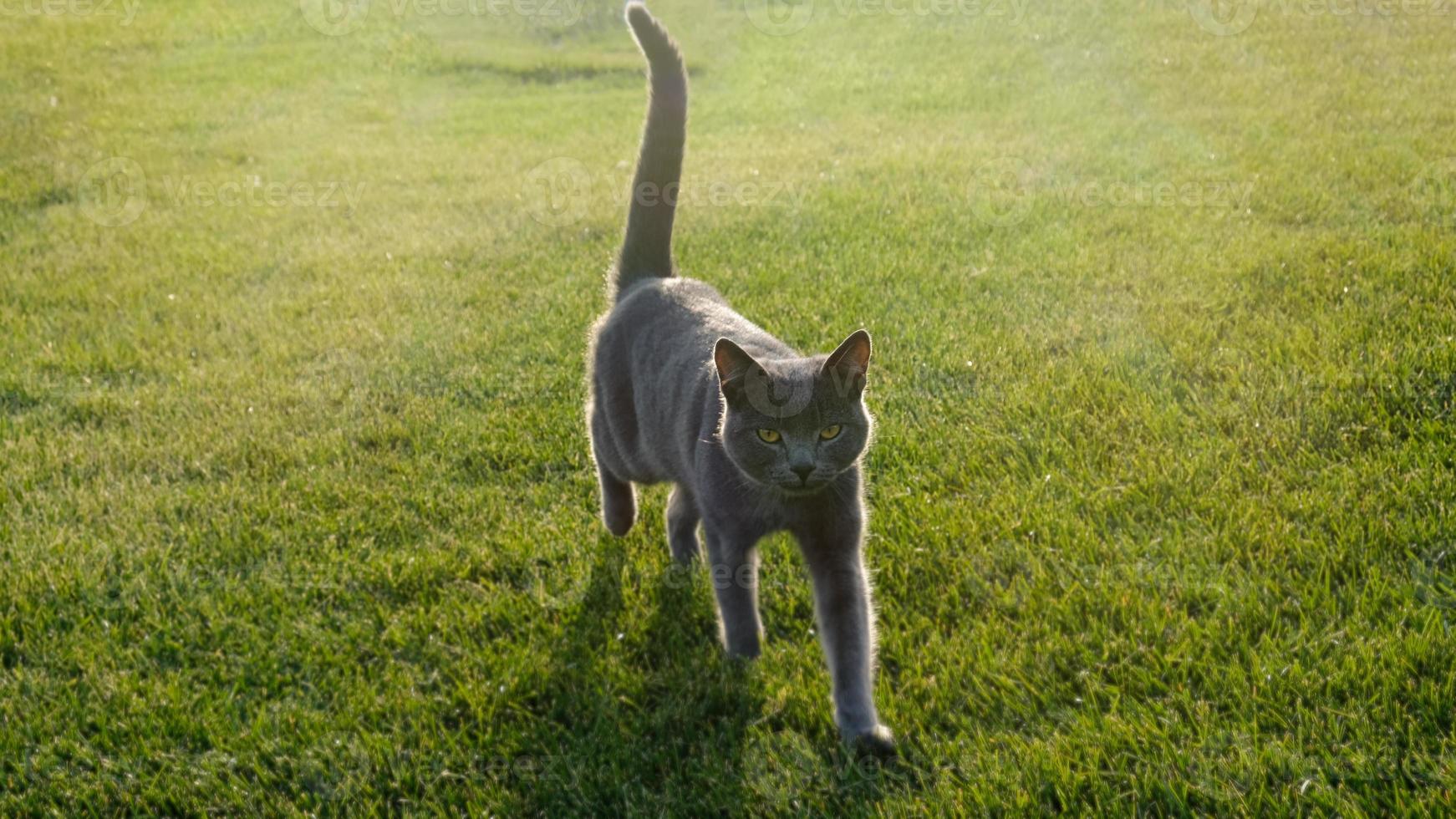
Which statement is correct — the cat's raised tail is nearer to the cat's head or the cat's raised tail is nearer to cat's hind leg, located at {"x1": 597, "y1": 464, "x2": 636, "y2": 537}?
cat's hind leg, located at {"x1": 597, "y1": 464, "x2": 636, "y2": 537}

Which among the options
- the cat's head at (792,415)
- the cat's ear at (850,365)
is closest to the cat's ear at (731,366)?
the cat's head at (792,415)

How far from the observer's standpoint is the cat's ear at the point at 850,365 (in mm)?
2752

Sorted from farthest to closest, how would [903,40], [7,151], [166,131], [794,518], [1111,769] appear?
[903,40] → [166,131] → [7,151] → [794,518] → [1111,769]

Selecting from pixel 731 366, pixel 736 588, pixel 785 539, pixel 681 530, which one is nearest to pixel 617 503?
pixel 681 530

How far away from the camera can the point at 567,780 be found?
2691 mm

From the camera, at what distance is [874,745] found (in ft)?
8.65

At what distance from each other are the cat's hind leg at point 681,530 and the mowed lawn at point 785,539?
3.9 inches

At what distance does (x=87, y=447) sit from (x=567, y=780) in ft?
9.87

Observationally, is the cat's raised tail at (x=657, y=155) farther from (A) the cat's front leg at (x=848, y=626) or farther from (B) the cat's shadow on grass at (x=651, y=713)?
(A) the cat's front leg at (x=848, y=626)

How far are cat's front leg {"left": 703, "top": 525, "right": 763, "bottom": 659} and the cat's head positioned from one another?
8.7 inches

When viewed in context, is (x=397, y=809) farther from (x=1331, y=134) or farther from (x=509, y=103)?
(x=509, y=103)

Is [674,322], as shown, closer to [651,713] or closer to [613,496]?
[613,496]

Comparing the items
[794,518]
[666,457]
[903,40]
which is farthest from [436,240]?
[903,40]

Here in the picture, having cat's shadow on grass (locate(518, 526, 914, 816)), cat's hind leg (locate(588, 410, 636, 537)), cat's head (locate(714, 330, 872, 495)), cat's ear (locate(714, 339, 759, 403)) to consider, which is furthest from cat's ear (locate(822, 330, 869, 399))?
cat's hind leg (locate(588, 410, 636, 537))
